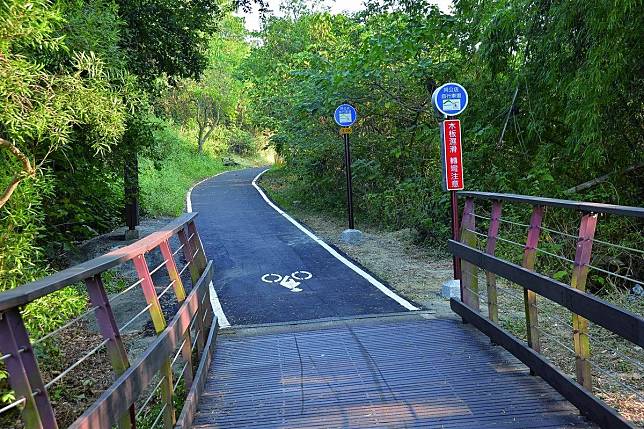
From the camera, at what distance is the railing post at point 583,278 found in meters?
3.65

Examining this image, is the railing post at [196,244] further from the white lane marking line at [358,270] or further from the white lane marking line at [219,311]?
the white lane marking line at [358,270]

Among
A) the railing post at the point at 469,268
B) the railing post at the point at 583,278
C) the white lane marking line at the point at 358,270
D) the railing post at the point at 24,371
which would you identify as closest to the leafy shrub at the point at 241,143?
the white lane marking line at the point at 358,270

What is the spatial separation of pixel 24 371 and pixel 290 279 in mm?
7560

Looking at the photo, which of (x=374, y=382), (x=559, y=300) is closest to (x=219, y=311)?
(x=374, y=382)

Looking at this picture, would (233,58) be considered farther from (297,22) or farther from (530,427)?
(530,427)

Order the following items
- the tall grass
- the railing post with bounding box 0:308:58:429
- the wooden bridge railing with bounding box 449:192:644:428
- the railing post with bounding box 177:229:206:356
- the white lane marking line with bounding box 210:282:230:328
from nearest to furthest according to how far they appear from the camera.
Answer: the railing post with bounding box 0:308:58:429, the wooden bridge railing with bounding box 449:192:644:428, the railing post with bounding box 177:229:206:356, the white lane marking line with bounding box 210:282:230:328, the tall grass

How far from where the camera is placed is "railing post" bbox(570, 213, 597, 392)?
365 cm

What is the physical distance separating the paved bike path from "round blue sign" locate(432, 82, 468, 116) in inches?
99.2

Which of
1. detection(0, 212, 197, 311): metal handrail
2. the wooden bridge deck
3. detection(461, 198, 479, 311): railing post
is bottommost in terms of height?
the wooden bridge deck

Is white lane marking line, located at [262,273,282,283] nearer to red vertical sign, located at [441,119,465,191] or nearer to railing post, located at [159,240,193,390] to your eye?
red vertical sign, located at [441,119,465,191]

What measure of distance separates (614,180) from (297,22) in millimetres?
21932

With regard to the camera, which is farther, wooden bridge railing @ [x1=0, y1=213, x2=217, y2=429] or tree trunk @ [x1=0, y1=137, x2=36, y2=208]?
tree trunk @ [x1=0, y1=137, x2=36, y2=208]

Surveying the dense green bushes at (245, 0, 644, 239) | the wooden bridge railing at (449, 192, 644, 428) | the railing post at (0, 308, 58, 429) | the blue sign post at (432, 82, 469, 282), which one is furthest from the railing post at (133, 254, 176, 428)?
the dense green bushes at (245, 0, 644, 239)

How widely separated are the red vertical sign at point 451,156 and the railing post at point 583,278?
3901 mm
